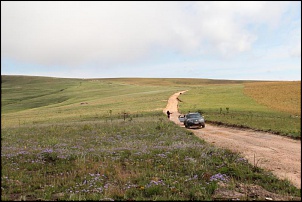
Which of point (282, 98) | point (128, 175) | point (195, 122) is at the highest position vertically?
point (128, 175)

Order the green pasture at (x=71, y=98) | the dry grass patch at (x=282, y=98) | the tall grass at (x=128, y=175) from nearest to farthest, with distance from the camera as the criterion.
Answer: the tall grass at (x=128, y=175) < the dry grass patch at (x=282, y=98) < the green pasture at (x=71, y=98)

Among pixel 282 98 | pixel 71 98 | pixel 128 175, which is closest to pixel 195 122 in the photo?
pixel 128 175

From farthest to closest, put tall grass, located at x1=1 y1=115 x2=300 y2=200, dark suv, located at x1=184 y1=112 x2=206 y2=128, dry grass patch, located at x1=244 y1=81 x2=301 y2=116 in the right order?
dry grass patch, located at x1=244 y1=81 x2=301 y2=116, dark suv, located at x1=184 y1=112 x2=206 y2=128, tall grass, located at x1=1 y1=115 x2=300 y2=200

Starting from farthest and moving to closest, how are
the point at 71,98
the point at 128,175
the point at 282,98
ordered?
the point at 71,98 → the point at 282,98 → the point at 128,175

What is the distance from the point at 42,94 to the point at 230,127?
365 feet

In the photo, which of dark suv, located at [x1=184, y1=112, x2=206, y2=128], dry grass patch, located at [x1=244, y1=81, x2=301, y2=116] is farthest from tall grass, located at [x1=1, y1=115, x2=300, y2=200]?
dry grass patch, located at [x1=244, y1=81, x2=301, y2=116]

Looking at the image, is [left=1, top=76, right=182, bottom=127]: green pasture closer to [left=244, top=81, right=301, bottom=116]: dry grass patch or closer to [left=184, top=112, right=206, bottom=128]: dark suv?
[left=244, top=81, right=301, bottom=116]: dry grass patch

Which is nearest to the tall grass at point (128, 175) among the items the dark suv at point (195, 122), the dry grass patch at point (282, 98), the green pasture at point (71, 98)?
the dark suv at point (195, 122)

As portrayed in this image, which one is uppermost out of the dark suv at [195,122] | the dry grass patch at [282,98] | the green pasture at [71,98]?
the dry grass patch at [282,98]

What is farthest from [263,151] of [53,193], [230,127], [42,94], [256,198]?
[42,94]

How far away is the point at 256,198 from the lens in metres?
8.34

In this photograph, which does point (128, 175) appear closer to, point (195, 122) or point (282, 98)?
point (195, 122)

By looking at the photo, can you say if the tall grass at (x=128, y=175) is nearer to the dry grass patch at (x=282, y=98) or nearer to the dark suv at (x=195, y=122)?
the dark suv at (x=195, y=122)

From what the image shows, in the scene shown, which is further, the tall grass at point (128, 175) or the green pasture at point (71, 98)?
the green pasture at point (71, 98)
